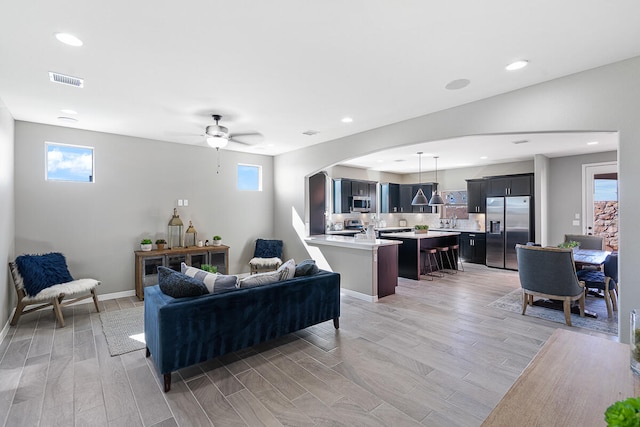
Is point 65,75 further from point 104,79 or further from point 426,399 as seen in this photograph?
point 426,399

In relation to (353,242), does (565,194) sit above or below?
above

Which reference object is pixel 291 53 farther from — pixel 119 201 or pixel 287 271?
pixel 119 201

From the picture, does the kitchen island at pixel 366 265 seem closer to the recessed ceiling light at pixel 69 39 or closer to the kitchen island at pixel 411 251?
the kitchen island at pixel 411 251

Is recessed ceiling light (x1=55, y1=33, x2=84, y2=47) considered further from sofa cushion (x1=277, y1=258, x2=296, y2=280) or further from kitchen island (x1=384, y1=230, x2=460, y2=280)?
kitchen island (x1=384, y1=230, x2=460, y2=280)

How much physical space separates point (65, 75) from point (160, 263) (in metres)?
3.21

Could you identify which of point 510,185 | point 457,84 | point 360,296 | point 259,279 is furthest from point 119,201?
point 510,185

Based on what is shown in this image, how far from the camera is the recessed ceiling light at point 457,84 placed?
3.18 m

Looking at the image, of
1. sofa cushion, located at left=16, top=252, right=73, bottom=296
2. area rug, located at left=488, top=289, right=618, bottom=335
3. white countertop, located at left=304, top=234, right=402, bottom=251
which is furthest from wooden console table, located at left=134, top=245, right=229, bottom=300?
area rug, located at left=488, top=289, right=618, bottom=335

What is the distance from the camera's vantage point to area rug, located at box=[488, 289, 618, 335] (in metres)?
3.85

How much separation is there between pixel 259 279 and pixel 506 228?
22.3 ft

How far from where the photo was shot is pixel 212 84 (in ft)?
10.7

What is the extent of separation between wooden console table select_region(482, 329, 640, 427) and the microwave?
22.8 feet

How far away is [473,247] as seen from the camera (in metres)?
8.34

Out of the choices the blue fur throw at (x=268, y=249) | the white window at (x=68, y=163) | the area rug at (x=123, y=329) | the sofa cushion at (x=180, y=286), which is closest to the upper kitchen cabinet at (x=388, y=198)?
the blue fur throw at (x=268, y=249)
